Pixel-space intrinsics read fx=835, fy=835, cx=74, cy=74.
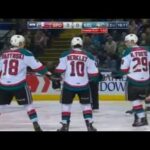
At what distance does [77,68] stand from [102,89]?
46.8 inches

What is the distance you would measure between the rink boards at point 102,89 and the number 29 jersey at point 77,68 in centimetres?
84

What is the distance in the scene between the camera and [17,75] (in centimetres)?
818

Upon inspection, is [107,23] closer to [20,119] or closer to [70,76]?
[70,76]

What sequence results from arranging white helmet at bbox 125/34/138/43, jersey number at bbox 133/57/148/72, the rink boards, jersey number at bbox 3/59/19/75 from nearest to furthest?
jersey number at bbox 3/59/19/75 → jersey number at bbox 133/57/148/72 → white helmet at bbox 125/34/138/43 → the rink boards

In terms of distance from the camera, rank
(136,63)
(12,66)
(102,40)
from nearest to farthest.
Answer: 1. (12,66)
2. (136,63)
3. (102,40)

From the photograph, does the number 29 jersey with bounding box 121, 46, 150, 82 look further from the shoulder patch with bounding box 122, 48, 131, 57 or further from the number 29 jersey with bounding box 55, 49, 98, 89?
the number 29 jersey with bounding box 55, 49, 98, 89

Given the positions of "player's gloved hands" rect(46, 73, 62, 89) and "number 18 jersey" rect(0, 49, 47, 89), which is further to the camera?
"player's gloved hands" rect(46, 73, 62, 89)

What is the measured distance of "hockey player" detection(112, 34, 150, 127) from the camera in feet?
27.4

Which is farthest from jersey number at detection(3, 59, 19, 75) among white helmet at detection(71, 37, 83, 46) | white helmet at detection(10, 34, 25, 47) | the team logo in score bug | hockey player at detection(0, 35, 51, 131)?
white helmet at detection(71, 37, 83, 46)

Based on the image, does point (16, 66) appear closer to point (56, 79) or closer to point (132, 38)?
point (56, 79)

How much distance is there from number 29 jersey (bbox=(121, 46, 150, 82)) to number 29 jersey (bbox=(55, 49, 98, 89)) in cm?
35

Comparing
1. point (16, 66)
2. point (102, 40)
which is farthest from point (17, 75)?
point (102, 40)

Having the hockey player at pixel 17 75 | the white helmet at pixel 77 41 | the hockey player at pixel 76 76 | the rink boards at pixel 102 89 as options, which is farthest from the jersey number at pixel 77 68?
the rink boards at pixel 102 89
